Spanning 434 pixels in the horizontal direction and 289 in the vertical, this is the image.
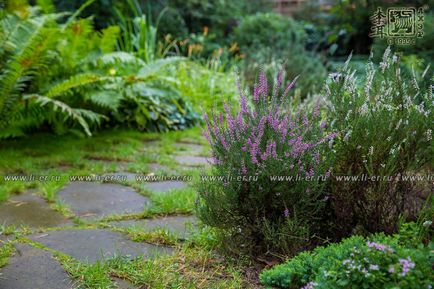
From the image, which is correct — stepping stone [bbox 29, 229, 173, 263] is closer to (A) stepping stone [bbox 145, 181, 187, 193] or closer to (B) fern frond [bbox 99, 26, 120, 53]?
(A) stepping stone [bbox 145, 181, 187, 193]

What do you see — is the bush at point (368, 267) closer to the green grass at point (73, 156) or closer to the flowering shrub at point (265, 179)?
the flowering shrub at point (265, 179)

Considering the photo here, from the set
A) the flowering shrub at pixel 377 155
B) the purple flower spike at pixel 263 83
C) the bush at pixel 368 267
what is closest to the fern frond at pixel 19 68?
the purple flower spike at pixel 263 83

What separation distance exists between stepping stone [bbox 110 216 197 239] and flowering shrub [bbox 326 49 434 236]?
2.84 feet

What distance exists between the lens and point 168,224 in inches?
108

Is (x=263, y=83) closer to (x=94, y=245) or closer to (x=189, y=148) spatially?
(x=94, y=245)

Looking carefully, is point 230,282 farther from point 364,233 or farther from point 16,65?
point 16,65

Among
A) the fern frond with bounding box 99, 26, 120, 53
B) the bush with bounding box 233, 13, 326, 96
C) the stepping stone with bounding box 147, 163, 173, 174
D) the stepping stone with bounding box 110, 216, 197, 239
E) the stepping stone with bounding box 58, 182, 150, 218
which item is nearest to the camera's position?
the stepping stone with bounding box 110, 216, 197, 239

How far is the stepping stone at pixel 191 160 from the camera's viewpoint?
4187 mm

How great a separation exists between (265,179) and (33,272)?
45.0 inches

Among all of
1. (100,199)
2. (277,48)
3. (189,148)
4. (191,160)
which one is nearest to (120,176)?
(100,199)

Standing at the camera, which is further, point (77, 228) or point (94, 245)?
point (77, 228)

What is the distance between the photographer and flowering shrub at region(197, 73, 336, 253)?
220 centimetres

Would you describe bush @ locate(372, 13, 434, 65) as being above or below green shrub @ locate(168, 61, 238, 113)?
above

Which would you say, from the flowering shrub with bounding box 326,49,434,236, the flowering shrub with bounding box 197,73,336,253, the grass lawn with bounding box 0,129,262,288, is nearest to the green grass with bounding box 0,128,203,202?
the grass lawn with bounding box 0,129,262,288
